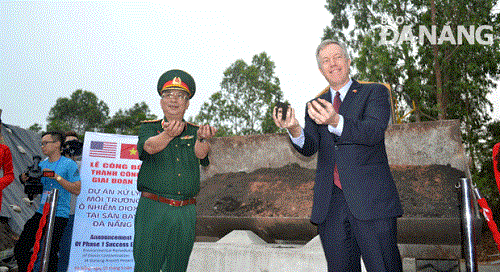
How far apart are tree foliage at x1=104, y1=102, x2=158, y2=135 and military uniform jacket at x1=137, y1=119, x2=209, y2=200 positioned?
50.2m

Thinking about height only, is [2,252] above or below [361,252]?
below

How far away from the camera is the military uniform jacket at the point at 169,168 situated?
105 inches

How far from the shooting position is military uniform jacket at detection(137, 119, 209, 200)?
8.78ft

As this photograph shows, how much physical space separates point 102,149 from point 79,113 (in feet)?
204

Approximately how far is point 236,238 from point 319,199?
3271mm

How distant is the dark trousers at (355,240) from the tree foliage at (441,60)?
14.1 m

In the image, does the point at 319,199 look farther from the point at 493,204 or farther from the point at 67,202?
the point at 493,204

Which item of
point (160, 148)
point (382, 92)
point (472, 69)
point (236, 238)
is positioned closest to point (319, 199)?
point (382, 92)

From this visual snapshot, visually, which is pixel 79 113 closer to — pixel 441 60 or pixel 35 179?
pixel 441 60

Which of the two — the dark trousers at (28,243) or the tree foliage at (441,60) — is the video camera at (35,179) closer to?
the dark trousers at (28,243)

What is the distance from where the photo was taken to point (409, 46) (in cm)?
1669

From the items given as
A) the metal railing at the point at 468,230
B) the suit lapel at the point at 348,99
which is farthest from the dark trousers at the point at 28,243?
the metal railing at the point at 468,230

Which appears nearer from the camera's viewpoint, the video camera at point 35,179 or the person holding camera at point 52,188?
the person holding camera at point 52,188

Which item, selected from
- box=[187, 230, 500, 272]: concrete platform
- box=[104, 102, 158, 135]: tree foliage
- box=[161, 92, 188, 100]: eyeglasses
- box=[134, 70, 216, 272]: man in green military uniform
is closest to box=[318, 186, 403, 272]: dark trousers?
box=[134, 70, 216, 272]: man in green military uniform
